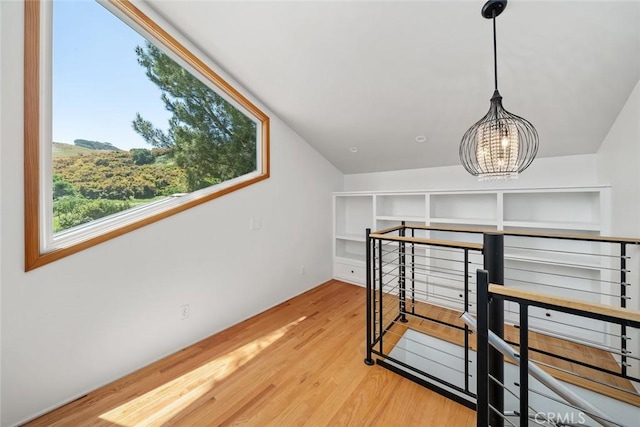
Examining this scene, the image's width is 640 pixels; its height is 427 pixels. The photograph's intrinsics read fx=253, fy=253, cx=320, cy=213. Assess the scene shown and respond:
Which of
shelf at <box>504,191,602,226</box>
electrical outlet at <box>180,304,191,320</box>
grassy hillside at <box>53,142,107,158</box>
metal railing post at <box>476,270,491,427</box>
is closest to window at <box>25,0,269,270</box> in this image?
grassy hillside at <box>53,142,107,158</box>

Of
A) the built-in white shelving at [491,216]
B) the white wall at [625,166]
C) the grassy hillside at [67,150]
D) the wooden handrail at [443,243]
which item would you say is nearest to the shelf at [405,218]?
the built-in white shelving at [491,216]

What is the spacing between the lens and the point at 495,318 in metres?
1.12

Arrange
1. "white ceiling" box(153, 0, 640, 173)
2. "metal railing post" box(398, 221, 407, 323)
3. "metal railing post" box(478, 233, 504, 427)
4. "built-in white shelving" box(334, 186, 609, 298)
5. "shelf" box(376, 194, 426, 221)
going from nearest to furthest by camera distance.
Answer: "metal railing post" box(478, 233, 504, 427) < "white ceiling" box(153, 0, 640, 173) < "metal railing post" box(398, 221, 407, 323) < "built-in white shelving" box(334, 186, 609, 298) < "shelf" box(376, 194, 426, 221)

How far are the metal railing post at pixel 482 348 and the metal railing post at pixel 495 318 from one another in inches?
11.3

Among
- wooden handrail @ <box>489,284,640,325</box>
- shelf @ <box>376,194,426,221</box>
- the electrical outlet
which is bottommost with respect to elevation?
the electrical outlet

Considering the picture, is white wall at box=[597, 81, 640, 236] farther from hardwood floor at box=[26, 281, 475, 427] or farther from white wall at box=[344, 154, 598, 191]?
hardwood floor at box=[26, 281, 475, 427]

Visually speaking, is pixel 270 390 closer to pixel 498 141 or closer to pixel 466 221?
pixel 498 141

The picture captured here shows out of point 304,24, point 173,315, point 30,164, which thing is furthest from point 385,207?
point 30,164

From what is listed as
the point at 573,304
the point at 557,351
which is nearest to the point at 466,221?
the point at 557,351

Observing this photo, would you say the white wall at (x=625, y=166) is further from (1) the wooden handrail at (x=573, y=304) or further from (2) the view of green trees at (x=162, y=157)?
(2) the view of green trees at (x=162, y=157)

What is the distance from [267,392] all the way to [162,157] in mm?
2070

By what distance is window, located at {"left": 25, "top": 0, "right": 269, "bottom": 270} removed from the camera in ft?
5.16

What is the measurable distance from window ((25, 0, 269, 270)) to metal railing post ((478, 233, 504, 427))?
2.22 m

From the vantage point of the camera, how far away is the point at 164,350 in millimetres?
2104
